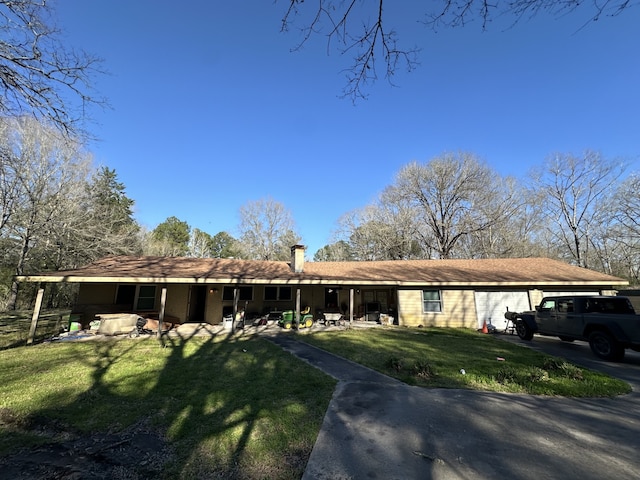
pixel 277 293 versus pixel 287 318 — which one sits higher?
pixel 277 293

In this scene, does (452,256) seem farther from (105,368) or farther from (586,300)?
(105,368)

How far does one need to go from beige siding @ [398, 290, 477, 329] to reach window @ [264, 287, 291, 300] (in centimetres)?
617

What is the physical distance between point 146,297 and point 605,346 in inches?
682

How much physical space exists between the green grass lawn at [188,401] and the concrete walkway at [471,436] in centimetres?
49

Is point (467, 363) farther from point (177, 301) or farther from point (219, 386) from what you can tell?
point (177, 301)

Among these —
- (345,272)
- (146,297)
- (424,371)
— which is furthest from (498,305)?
(146,297)

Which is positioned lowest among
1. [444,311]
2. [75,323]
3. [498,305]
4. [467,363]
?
[467,363]

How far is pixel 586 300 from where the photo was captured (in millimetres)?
9172

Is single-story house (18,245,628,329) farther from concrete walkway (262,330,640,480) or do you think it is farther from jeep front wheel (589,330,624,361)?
concrete walkway (262,330,640,480)

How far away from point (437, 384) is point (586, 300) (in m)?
6.83

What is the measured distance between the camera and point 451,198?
94.9ft

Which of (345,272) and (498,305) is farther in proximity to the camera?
(345,272)

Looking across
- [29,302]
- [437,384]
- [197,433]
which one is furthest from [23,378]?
[29,302]

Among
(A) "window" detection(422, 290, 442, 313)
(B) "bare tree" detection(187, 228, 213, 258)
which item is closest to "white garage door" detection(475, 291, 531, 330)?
(A) "window" detection(422, 290, 442, 313)
